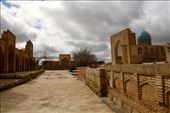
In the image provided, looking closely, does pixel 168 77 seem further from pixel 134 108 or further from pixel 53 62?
pixel 53 62

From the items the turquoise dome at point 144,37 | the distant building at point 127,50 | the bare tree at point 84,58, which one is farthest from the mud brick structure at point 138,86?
the bare tree at point 84,58

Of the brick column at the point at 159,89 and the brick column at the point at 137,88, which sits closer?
the brick column at the point at 159,89

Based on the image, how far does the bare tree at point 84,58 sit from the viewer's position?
57.4 meters

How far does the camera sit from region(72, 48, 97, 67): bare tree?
57.4 meters

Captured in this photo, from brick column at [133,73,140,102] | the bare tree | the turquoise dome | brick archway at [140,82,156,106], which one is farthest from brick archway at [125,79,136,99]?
the bare tree

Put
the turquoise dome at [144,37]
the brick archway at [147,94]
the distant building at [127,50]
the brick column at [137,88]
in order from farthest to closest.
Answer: the turquoise dome at [144,37], the distant building at [127,50], the brick column at [137,88], the brick archway at [147,94]

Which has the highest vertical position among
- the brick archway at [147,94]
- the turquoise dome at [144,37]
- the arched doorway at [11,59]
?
the turquoise dome at [144,37]

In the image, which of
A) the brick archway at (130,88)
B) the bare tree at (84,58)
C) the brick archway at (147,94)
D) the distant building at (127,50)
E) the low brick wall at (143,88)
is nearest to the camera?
the low brick wall at (143,88)

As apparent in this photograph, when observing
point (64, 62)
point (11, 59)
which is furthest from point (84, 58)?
point (11, 59)

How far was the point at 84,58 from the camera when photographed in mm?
60031

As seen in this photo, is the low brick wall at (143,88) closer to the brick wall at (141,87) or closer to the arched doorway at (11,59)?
the brick wall at (141,87)

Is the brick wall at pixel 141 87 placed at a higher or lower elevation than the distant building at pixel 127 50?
lower

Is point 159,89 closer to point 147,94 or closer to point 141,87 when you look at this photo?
point 147,94

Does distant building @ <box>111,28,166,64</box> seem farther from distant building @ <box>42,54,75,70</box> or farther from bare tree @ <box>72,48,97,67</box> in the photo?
distant building @ <box>42,54,75,70</box>
